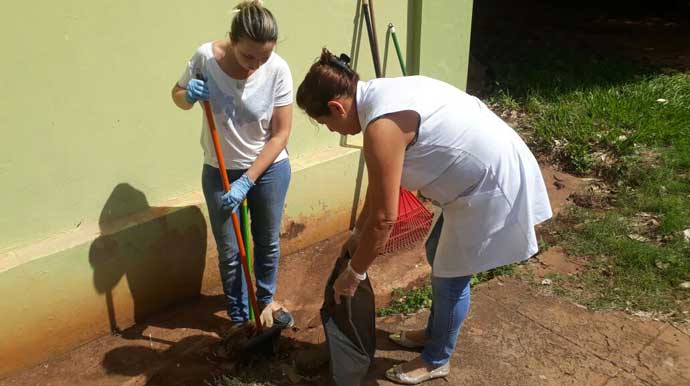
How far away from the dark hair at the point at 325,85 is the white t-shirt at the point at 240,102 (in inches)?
24.8

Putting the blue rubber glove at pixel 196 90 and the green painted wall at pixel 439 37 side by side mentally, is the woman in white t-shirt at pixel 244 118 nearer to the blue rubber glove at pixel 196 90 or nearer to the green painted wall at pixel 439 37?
the blue rubber glove at pixel 196 90

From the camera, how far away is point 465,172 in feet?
7.14

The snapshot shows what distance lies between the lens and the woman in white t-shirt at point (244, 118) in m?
2.39

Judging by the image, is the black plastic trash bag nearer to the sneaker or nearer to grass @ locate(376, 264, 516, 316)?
the sneaker

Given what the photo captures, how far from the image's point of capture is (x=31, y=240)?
2900 mm

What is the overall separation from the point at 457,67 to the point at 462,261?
2.46 meters

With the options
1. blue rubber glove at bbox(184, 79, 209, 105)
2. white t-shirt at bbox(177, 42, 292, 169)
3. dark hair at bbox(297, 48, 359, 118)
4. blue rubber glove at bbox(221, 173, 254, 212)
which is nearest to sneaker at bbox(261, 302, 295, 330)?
blue rubber glove at bbox(221, 173, 254, 212)

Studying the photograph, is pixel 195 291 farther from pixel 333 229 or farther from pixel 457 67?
pixel 457 67

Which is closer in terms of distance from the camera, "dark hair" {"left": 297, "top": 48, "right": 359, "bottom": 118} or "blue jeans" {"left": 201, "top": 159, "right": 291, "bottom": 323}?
"dark hair" {"left": 297, "top": 48, "right": 359, "bottom": 118}

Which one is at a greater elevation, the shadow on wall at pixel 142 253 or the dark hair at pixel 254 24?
the dark hair at pixel 254 24

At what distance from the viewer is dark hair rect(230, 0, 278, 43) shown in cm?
230

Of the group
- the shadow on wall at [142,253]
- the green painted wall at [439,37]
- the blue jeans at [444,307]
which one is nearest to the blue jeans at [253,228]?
the shadow on wall at [142,253]

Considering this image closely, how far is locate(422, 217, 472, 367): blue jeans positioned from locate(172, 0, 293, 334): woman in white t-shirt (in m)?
0.82

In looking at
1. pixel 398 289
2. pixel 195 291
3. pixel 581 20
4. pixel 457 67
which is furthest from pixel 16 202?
pixel 581 20
